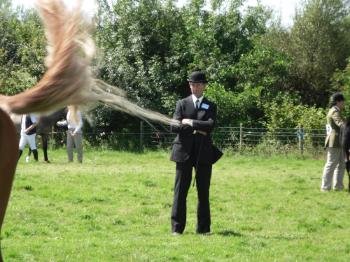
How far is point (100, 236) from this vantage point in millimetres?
9336

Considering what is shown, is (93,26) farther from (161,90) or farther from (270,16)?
(270,16)

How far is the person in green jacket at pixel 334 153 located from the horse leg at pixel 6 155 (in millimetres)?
12521

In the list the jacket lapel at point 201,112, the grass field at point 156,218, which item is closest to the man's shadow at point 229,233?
the grass field at point 156,218

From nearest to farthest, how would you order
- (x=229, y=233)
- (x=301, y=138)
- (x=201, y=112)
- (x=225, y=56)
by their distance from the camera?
1. (x=201, y=112)
2. (x=229, y=233)
3. (x=301, y=138)
4. (x=225, y=56)

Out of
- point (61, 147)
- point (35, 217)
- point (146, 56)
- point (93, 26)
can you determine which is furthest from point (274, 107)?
point (93, 26)

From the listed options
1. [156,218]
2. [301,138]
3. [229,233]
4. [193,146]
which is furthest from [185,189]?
[301,138]

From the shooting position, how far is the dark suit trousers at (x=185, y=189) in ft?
30.3

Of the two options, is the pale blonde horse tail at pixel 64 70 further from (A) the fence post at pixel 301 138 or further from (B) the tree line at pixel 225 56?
(B) the tree line at pixel 225 56

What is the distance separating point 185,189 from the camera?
9305mm

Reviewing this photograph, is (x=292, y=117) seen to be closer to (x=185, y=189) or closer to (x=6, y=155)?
(x=185, y=189)

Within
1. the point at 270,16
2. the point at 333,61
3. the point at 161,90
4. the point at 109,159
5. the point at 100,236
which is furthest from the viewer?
the point at 270,16

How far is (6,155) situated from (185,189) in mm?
6853

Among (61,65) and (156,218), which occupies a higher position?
(61,65)

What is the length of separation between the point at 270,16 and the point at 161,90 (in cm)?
1051
